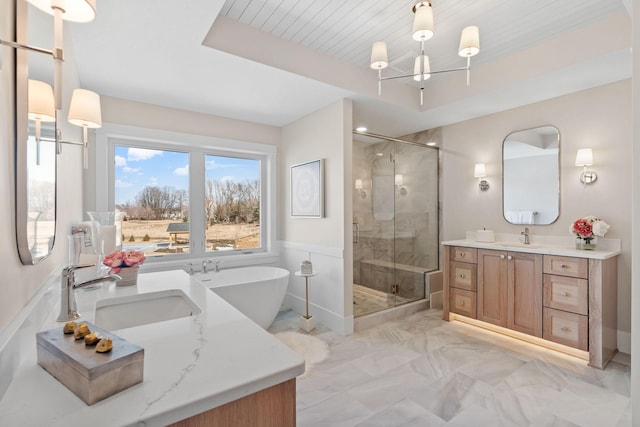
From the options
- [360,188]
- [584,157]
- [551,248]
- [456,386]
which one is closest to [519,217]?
[551,248]

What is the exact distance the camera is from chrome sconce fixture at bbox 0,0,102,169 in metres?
0.82

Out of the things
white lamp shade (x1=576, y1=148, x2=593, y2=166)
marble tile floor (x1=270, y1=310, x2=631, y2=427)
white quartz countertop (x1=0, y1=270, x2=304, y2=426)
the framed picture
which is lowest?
marble tile floor (x1=270, y1=310, x2=631, y2=427)

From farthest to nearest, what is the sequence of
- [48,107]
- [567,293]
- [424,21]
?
[567,293]
[424,21]
[48,107]

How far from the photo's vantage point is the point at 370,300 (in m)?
3.66

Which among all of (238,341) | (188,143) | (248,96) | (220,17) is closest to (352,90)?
(248,96)

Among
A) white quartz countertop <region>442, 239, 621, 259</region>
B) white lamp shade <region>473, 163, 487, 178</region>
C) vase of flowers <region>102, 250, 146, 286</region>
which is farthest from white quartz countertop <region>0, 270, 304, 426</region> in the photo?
white lamp shade <region>473, 163, 487, 178</region>

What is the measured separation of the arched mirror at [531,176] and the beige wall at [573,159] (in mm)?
57

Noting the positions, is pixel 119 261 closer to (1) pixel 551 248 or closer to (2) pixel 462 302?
(2) pixel 462 302

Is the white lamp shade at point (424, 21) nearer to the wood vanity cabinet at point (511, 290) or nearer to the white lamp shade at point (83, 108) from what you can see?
the white lamp shade at point (83, 108)

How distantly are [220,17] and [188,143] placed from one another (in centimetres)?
161

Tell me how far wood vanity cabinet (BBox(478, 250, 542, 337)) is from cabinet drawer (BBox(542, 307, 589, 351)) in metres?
0.06

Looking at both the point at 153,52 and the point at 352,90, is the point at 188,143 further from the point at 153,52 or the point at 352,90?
the point at 352,90

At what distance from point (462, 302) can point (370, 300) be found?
3.29 feet

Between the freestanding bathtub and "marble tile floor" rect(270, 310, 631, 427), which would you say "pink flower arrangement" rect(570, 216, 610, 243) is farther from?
the freestanding bathtub
